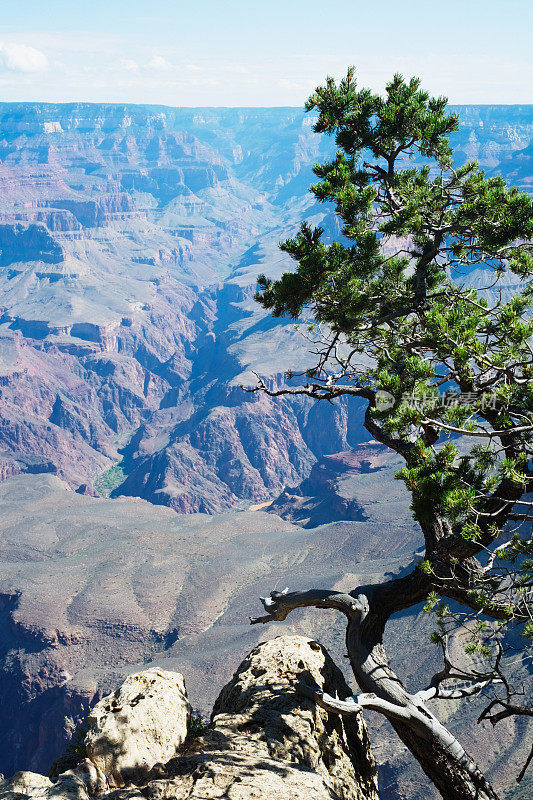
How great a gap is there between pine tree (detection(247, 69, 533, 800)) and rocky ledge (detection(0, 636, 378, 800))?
1.01 meters

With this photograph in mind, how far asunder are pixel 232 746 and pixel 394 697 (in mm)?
2190

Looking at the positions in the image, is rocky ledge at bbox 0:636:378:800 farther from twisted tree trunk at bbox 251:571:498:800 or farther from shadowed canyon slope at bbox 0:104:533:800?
shadowed canyon slope at bbox 0:104:533:800

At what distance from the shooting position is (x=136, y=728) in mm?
9367

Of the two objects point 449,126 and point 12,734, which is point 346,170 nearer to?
point 449,126

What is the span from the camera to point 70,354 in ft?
562

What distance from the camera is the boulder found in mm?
8859

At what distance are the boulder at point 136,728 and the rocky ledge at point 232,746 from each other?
2cm

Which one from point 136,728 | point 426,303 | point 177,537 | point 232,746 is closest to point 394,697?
point 232,746

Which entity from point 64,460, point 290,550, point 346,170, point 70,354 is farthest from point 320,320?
point 70,354

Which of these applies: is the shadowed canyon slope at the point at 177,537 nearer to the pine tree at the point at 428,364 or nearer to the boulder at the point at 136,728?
the boulder at the point at 136,728

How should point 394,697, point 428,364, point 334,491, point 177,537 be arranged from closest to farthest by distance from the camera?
point 428,364 < point 394,697 < point 177,537 < point 334,491

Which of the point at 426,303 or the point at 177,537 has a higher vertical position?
the point at 426,303

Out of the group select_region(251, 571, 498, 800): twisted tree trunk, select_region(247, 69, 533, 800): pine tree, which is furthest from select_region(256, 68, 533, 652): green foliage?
select_region(251, 571, 498, 800): twisted tree trunk

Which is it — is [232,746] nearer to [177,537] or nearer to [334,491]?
[177,537]
